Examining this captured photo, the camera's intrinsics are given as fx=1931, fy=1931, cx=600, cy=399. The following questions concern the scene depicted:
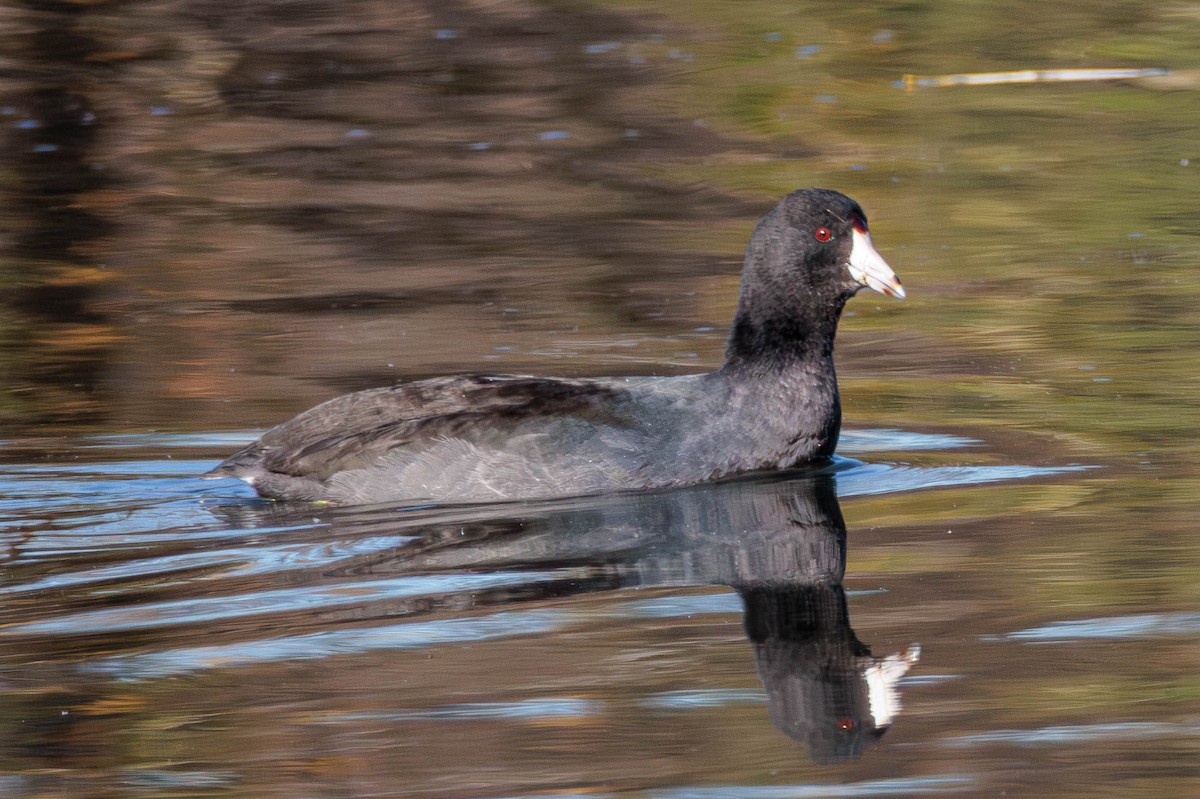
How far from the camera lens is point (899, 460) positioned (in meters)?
7.51

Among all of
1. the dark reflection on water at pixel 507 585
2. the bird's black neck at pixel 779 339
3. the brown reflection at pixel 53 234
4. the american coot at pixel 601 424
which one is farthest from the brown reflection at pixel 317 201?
the dark reflection on water at pixel 507 585

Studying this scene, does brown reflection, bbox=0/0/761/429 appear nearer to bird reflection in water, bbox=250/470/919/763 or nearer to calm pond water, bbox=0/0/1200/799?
calm pond water, bbox=0/0/1200/799

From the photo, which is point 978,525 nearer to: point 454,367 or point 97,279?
point 454,367

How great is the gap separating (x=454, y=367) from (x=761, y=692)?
453cm

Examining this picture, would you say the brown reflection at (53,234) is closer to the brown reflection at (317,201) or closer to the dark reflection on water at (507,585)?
the brown reflection at (317,201)

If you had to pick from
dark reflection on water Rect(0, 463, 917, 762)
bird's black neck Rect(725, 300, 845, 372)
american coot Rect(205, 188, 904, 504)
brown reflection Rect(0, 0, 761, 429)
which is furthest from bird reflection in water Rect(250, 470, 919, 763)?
brown reflection Rect(0, 0, 761, 429)

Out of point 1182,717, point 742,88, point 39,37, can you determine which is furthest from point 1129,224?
point 39,37

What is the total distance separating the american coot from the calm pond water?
0.49 ft

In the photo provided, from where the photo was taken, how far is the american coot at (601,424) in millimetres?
7027

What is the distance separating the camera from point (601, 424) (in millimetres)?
7055

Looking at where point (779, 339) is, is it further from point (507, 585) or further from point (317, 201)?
point (317, 201)

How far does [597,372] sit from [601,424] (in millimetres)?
1926

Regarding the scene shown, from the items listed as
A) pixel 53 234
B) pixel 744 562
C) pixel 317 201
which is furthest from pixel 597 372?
pixel 53 234

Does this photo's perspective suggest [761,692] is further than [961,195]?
No
